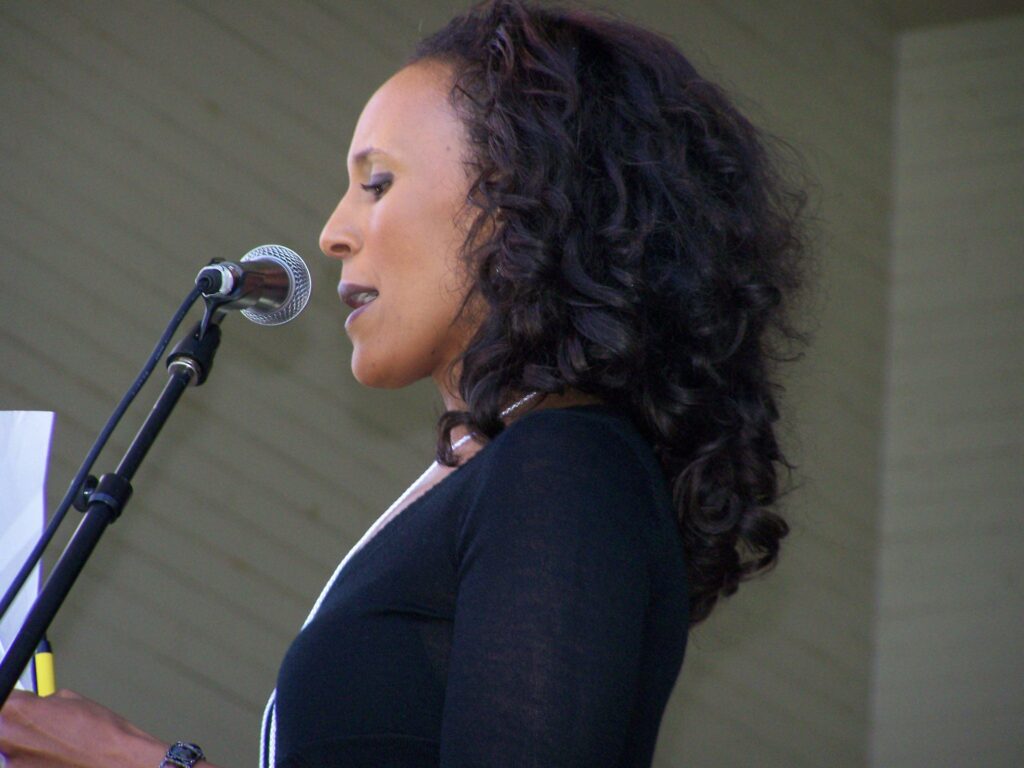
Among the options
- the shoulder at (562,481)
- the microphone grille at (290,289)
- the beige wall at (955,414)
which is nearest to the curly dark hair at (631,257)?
the shoulder at (562,481)

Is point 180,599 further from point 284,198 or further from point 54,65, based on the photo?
point 54,65

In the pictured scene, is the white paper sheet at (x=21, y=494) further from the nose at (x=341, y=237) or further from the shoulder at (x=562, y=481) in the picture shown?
the shoulder at (x=562, y=481)

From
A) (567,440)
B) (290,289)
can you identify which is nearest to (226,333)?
(290,289)

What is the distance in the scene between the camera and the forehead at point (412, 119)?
5.37ft

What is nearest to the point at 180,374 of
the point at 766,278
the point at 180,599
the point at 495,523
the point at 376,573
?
the point at 376,573

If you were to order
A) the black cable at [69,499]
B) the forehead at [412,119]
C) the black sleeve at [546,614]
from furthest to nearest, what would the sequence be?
the forehead at [412,119] → the black cable at [69,499] → the black sleeve at [546,614]

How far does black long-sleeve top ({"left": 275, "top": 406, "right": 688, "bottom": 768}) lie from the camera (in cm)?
117

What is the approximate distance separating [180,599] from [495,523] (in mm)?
2620

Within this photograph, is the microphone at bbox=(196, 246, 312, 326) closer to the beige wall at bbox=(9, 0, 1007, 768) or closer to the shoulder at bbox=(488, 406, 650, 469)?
the shoulder at bbox=(488, 406, 650, 469)

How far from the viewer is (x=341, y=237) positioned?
166cm

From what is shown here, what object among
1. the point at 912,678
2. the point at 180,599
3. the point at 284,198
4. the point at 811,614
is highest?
the point at 284,198

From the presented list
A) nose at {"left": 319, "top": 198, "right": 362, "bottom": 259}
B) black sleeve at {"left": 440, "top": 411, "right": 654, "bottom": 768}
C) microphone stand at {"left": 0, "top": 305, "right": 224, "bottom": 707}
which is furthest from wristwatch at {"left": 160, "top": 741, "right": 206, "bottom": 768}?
nose at {"left": 319, "top": 198, "right": 362, "bottom": 259}

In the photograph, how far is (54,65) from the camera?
11.6 feet

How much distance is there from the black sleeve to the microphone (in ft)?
1.59
